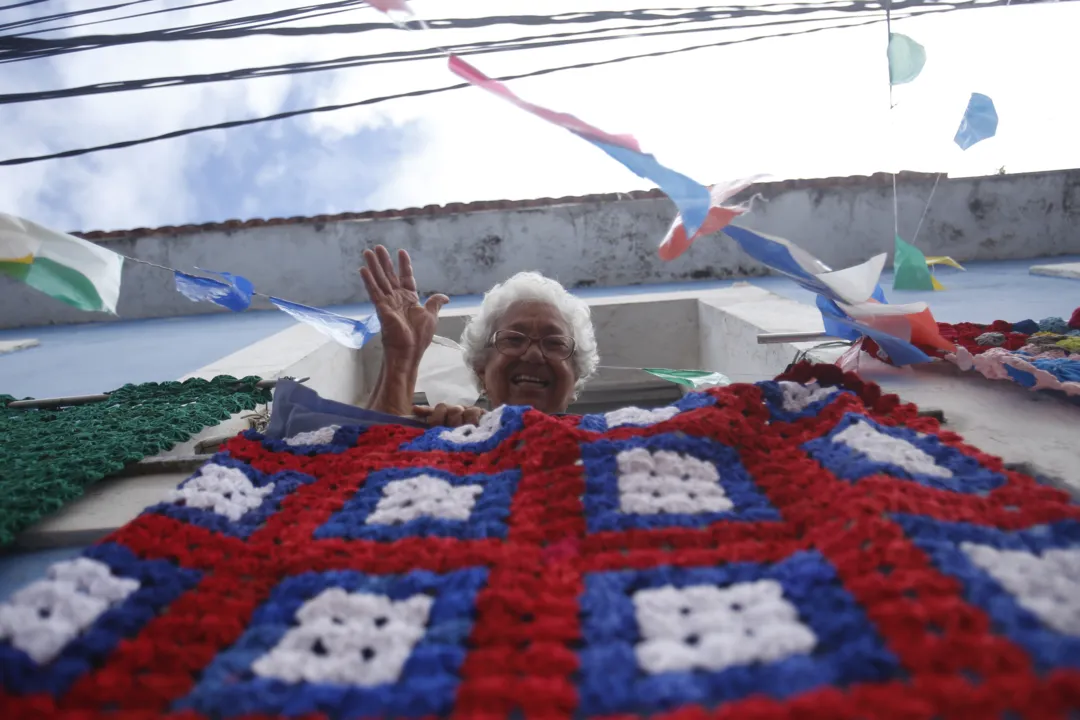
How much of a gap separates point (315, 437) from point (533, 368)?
0.76 metres

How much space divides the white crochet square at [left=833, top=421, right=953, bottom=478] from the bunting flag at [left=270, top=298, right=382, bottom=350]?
1.11 meters

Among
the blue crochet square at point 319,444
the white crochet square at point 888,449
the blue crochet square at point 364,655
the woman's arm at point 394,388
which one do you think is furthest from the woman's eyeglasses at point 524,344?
the blue crochet square at point 364,655

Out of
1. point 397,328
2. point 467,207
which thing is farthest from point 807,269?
point 467,207

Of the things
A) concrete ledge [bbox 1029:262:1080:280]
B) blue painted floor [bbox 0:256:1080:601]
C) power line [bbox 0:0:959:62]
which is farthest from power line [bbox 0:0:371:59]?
concrete ledge [bbox 1029:262:1080:280]

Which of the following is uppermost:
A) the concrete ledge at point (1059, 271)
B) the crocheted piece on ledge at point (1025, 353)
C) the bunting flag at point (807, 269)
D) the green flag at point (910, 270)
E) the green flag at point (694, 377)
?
the bunting flag at point (807, 269)

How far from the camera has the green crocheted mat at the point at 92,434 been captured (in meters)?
0.83

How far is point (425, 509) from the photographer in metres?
0.73

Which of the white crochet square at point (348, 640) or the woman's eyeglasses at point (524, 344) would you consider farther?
the woman's eyeglasses at point (524, 344)

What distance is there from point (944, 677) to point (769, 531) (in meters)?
0.24

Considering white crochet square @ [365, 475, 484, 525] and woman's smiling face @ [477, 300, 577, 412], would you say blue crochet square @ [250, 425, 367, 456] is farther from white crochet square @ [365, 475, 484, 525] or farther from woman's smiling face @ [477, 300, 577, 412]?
woman's smiling face @ [477, 300, 577, 412]

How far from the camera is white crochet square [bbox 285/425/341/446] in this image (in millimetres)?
995

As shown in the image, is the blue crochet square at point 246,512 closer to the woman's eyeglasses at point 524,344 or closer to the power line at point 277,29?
the woman's eyeglasses at point 524,344

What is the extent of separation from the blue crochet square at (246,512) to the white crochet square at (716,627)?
0.46 meters

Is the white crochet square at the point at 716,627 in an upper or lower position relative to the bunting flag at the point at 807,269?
lower
